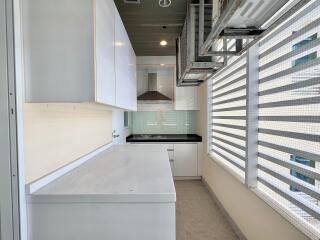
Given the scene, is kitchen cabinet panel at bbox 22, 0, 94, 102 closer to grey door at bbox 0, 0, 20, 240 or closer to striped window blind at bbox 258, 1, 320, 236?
grey door at bbox 0, 0, 20, 240

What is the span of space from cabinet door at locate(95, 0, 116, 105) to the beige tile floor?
5.67 ft

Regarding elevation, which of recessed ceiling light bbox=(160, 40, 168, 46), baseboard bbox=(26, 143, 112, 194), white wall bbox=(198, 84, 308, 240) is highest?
recessed ceiling light bbox=(160, 40, 168, 46)

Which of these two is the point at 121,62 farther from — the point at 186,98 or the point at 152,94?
the point at 186,98

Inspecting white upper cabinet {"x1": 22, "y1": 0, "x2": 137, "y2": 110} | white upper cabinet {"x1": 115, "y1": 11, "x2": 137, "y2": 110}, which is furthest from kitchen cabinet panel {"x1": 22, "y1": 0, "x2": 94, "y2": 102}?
white upper cabinet {"x1": 115, "y1": 11, "x2": 137, "y2": 110}

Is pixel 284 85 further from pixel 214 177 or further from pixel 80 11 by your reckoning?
pixel 214 177

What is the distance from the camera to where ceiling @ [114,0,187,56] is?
2336mm

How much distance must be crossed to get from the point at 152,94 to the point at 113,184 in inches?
128

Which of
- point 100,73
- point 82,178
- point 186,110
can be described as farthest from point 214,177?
point 100,73

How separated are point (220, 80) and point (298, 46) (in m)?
1.74

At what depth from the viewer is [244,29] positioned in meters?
1.27

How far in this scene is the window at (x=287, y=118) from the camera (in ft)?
4.13

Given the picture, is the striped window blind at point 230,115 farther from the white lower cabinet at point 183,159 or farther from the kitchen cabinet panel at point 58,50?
the kitchen cabinet panel at point 58,50

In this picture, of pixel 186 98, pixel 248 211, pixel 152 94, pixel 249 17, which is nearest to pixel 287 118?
pixel 249 17

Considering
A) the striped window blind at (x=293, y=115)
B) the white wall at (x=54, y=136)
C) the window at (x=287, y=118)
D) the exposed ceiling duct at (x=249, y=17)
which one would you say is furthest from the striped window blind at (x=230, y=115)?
the white wall at (x=54, y=136)
